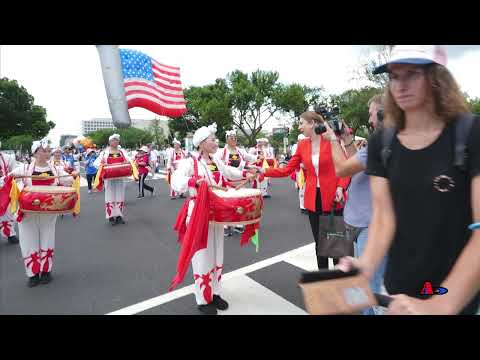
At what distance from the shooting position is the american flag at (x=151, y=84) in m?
5.66

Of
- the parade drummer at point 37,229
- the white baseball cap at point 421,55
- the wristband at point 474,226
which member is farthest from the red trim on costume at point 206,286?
the white baseball cap at point 421,55

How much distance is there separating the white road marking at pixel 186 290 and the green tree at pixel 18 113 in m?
44.1

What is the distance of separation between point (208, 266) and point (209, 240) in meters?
0.29

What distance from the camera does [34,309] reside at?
3.62 m

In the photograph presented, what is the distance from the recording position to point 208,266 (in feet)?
11.3

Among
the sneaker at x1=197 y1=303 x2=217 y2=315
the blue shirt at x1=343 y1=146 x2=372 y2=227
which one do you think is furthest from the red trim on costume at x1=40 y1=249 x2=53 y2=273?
the blue shirt at x1=343 y1=146 x2=372 y2=227

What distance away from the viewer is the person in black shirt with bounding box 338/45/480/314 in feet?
3.52

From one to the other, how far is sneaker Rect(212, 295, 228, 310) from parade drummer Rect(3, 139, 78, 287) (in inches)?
103

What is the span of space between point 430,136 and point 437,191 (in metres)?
0.22

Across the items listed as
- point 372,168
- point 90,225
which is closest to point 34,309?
point 372,168

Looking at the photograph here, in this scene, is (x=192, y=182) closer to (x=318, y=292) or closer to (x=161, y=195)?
(x=318, y=292)

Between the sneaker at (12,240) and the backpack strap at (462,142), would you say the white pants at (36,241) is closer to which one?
the sneaker at (12,240)

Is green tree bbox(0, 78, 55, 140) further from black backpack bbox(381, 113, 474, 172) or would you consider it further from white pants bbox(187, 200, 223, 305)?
black backpack bbox(381, 113, 474, 172)

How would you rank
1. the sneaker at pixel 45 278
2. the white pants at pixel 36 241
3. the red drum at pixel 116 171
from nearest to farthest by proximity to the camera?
the white pants at pixel 36 241
the sneaker at pixel 45 278
the red drum at pixel 116 171
